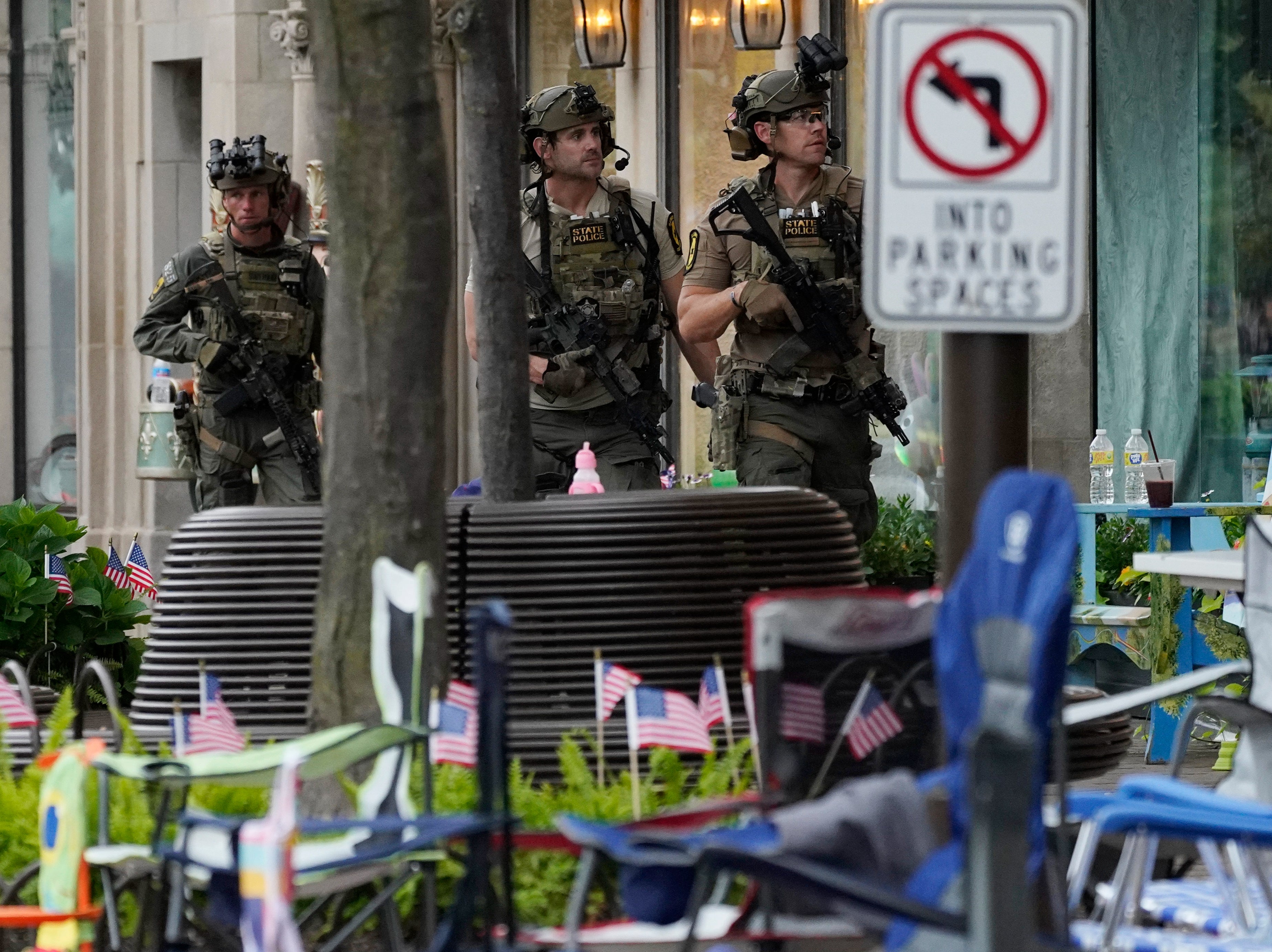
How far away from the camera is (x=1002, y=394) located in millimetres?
4746

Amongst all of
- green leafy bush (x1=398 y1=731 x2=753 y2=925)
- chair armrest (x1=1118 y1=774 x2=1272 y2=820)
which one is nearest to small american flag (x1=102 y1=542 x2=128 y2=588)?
green leafy bush (x1=398 y1=731 x2=753 y2=925)

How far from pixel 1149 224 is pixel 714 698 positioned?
7763mm

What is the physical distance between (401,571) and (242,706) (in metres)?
1.89

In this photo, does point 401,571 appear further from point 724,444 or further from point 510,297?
point 724,444

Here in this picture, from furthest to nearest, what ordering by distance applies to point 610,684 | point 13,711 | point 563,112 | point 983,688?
point 563,112, point 13,711, point 610,684, point 983,688

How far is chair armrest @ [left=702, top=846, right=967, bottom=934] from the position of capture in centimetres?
336

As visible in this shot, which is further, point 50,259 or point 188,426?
point 50,259

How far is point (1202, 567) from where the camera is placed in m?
6.57

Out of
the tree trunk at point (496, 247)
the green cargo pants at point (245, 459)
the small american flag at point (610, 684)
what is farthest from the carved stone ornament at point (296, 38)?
the small american flag at point (610, 684)

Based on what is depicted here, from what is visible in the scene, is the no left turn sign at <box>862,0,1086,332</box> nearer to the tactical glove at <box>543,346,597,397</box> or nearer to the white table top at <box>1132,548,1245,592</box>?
the white table top at <box>1132,548,1245,592</box>

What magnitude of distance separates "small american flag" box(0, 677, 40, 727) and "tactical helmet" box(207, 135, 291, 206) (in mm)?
4764

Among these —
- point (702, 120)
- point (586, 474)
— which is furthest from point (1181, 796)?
point (702, 120)

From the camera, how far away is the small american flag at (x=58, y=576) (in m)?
9.98

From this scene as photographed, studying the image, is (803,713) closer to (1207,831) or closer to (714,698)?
(1207,831)
